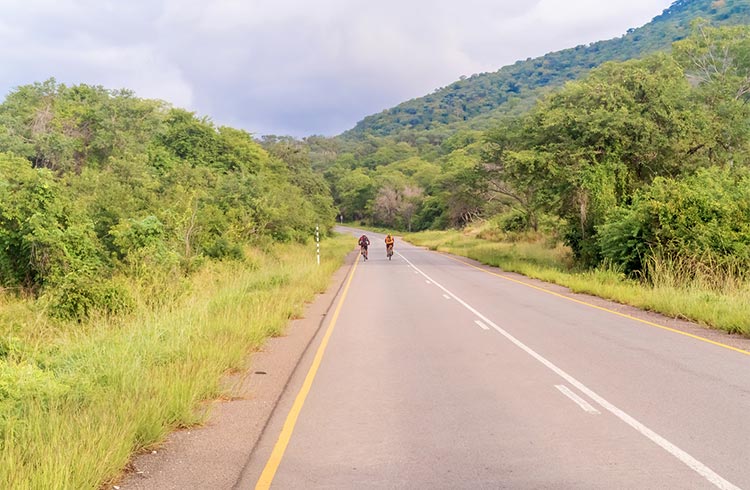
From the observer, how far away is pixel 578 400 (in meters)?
6.11

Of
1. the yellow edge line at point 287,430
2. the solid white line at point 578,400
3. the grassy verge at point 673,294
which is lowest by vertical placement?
the yellow edge line at point 287,430

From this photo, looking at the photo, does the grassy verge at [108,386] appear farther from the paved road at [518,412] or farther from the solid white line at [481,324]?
the solid white line at [481,324]

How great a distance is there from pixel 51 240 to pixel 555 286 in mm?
17114

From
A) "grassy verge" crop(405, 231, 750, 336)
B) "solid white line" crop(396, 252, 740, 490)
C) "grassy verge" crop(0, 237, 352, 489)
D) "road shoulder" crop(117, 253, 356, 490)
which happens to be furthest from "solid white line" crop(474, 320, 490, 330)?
"road shoulder" crop(117, 253, 356, 490)

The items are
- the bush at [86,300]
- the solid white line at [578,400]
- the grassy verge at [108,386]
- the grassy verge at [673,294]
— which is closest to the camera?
the grassy verge at [108,386]

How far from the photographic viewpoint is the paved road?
13.9ft

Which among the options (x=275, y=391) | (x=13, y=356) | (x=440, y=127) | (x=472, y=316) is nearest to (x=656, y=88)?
(x=472, y=316)

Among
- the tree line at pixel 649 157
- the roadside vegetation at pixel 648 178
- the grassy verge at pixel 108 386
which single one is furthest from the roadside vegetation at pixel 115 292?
the tree line at pixel 649 157

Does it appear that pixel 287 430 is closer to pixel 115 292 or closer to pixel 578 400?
pixel 578 400

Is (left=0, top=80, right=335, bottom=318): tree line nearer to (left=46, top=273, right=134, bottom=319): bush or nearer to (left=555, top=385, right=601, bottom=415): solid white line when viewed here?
(left=46, top=273, right=134, bottom=319): bush

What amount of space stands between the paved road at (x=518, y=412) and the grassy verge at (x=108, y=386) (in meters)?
1.01

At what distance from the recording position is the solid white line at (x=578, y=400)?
573cm

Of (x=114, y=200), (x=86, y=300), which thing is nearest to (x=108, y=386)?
(x=86, y=300)

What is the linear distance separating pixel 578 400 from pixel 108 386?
5.18m
